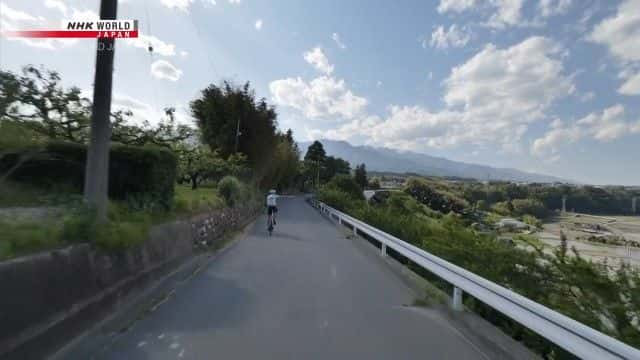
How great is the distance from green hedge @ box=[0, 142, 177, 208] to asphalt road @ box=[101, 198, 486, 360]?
116 inches

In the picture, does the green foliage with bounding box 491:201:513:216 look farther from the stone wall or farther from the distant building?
the stone wall

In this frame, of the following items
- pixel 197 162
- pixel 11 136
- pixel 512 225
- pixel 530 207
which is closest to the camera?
pixel 11 136

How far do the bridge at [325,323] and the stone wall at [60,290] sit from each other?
40 cm

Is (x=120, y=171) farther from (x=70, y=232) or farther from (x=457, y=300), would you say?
(x=457, y=300)

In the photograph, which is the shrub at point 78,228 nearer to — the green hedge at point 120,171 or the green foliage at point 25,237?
the green foliage at point 25,237

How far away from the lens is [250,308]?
6.04 m

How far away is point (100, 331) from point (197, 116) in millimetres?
35179

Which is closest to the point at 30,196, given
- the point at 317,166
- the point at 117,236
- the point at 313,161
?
the point at 117,236

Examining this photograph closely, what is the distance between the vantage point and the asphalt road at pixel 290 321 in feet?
14.5

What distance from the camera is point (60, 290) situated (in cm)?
427

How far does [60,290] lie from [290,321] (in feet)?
8.69

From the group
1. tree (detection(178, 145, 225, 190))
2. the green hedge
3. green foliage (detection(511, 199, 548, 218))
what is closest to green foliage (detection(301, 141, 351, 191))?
tree (detection(178, 145, 225, 190))

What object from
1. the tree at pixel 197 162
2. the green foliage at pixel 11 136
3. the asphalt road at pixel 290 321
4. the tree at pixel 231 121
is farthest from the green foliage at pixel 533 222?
the tree at pixel 231 121

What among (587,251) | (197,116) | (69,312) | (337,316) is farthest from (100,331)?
(197,116)
